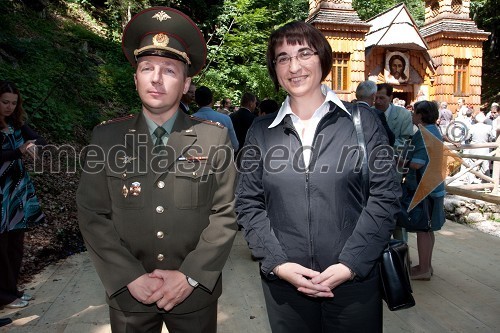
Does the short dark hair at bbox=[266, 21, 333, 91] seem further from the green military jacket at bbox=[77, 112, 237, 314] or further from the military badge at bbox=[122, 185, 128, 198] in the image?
the military badge at bbox=[122, 185, 128, 198]

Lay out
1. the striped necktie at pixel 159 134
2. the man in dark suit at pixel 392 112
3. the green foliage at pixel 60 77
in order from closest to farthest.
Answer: the striped necktie at pixel 159 134 < the man in dark suit at pixel 392 112 < the green foliage at pixel 60 77

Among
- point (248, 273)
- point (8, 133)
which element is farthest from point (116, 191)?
point (248, 273)

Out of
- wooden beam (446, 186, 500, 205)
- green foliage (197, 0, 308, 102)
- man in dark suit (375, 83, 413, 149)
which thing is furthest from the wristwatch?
green foliage (197, 0, 308, 102)

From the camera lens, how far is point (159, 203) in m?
1.89

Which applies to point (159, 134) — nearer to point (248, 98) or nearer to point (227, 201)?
point (227, 201)

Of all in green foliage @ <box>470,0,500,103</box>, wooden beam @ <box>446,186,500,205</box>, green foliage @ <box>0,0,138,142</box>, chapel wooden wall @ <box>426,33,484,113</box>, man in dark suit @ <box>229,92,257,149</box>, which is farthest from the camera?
green foliage @ <box>470,0,500,103</box>

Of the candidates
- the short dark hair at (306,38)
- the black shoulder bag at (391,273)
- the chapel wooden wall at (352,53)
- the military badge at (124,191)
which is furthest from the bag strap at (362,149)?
the chapel wooden wall at (352,53)

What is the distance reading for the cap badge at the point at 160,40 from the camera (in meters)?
1.91

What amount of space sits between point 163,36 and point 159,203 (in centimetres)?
81

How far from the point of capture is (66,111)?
8.96m

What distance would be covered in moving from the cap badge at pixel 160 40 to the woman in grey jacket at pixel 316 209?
0.57 m

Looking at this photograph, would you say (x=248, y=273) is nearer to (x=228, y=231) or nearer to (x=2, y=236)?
(x=2, y=236)

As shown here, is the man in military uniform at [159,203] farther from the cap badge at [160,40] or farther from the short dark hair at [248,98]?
the short dark hair at [248,98]

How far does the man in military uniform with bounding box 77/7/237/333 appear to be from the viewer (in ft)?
5.99
